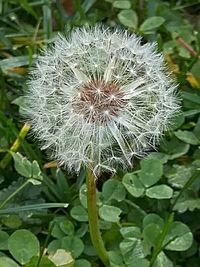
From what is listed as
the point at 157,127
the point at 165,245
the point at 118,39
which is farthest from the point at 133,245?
the point at 118,39

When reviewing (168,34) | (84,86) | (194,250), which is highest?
(84,86)

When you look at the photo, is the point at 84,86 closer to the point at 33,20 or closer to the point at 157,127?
the point at 157,127

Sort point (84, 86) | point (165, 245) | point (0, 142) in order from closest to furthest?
point (84, 86), point (165, 245), point (0, 142)

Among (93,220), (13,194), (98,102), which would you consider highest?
(98,102)

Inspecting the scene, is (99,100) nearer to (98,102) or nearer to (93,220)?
(98,102)

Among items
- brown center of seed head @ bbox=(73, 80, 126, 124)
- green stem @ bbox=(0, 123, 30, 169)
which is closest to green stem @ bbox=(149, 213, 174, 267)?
brown center of seed head @ bbox=(73, 80, 126, 124)

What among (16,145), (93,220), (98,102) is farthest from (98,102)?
(16,145)

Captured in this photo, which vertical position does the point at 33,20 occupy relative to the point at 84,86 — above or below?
below
